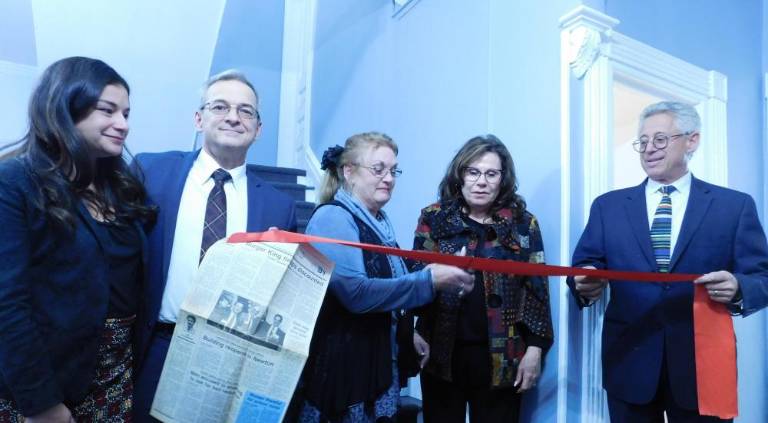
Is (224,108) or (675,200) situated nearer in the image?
(224,108)

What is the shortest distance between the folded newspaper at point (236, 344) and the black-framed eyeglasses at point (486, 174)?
901mm

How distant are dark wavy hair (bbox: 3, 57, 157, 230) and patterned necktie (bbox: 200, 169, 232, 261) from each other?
0.72 feet

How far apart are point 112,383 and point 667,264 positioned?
171cm

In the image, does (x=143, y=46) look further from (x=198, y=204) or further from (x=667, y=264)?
(x=667, y=264)

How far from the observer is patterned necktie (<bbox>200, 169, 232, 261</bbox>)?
52.9 inches

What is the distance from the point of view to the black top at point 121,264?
1.15 meters

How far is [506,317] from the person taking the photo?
5.75 feet

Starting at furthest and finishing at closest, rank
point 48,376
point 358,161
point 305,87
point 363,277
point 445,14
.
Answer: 1. point 305,87
2. point 445,14
3. point 358,161
4. point 363,277
5. point 48,376

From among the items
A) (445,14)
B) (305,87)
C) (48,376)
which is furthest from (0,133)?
(48,376)

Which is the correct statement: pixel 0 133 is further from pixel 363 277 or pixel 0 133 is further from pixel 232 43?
pixel 363 277

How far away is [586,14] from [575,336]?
53.3 inches

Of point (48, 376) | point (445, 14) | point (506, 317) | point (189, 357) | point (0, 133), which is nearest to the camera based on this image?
point (48, 376)

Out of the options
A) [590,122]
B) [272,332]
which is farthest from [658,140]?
[272,332]

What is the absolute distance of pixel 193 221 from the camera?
53.6 inches
